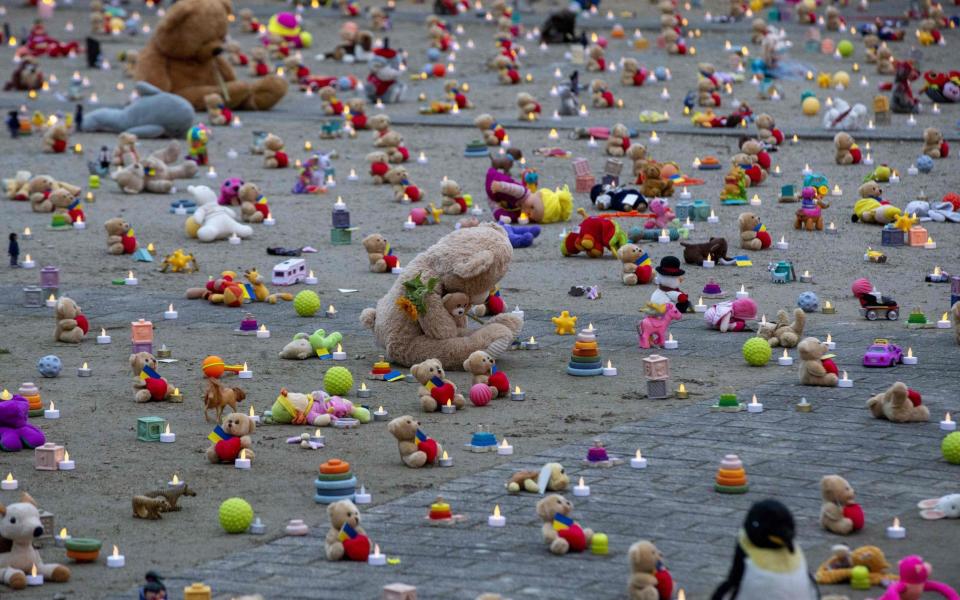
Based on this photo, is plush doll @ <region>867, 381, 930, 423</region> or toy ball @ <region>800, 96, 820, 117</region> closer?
plush doll @ <region>867, 381, 930, 423</region>

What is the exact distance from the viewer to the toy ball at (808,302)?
17.0 metres

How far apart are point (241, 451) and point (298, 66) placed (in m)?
23.3

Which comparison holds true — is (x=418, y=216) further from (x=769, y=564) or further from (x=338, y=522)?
(x=769, y=564)

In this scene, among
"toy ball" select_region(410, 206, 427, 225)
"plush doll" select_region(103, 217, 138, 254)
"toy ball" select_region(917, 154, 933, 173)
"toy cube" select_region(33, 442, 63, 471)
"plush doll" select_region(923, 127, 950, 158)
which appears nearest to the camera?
"toy cube" select_region(33, 442, 63, 471)

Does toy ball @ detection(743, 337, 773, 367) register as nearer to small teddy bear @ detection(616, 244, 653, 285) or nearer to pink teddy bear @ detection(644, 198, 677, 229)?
small teddy bear @ detection(616, 244, 653, 285)

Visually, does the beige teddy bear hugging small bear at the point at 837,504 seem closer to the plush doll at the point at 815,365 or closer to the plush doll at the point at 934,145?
the plush doll at the point at 815,365

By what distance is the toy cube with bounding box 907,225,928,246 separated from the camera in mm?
19969

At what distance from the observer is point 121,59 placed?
3775 centimetres

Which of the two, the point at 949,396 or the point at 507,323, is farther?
the point at 507,323

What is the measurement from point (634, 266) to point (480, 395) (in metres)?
Answer: 4.78

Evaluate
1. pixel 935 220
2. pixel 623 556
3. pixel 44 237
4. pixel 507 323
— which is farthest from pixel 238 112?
pixel 623 556

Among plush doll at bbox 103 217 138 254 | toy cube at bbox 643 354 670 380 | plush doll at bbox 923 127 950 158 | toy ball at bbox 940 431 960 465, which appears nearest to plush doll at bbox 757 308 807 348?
toy cube at bbox 643 354 670 380

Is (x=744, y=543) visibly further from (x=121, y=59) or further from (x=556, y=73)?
(x=121, y=59)

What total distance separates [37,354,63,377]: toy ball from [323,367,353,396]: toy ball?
8.16 ft
